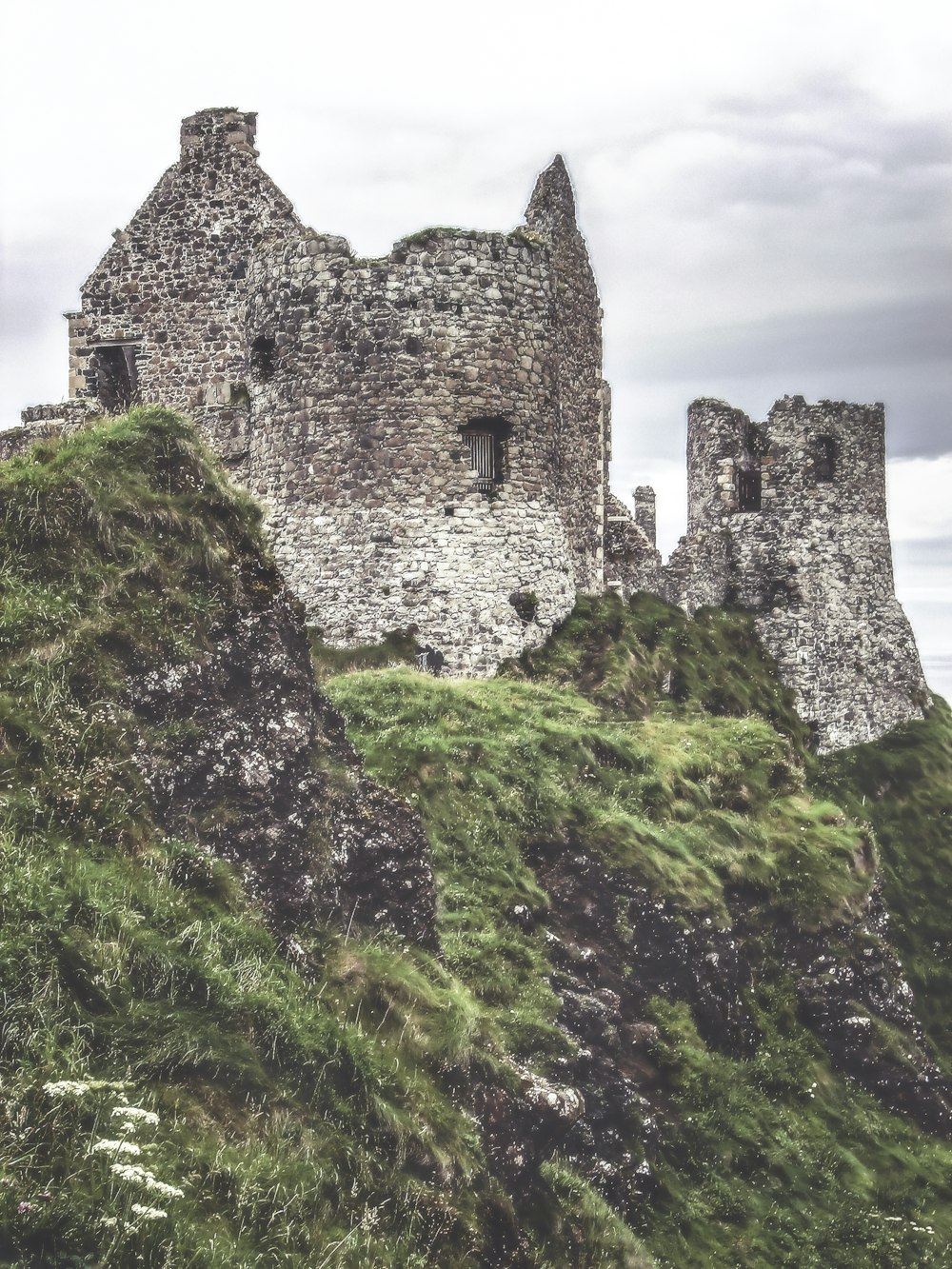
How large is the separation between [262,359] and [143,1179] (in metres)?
19.8

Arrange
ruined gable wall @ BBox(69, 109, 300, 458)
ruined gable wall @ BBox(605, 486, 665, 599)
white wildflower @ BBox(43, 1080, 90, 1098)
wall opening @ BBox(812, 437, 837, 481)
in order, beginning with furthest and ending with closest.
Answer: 1. wall opening @ BBox(812, 437, 837, 481)
2. ruined gable wall @ BBox(605, 486, 665, 599)
3. ruined gable wall @ BBox(69, 109, 300, 458)
4. white wildflower @ BBox(43, 1080, 90, 1098)

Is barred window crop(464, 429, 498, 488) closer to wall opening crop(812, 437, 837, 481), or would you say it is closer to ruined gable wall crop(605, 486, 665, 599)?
ruined gable wall crop(605, 486, 665, 599)

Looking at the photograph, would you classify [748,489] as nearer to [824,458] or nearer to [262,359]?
[824,458]

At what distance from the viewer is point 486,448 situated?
23484mm

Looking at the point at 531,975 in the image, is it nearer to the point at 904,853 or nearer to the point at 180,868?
the point at 180,868

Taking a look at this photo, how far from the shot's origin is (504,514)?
76.5ft

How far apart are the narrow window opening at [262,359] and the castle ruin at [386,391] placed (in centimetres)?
4

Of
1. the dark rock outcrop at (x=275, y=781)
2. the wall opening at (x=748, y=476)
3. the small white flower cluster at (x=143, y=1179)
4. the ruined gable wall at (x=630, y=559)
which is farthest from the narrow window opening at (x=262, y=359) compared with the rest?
the small white flower cluster at (x=143, y=1179)

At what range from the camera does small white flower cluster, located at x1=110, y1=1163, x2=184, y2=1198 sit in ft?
21.5

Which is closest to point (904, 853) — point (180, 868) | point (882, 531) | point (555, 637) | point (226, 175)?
point (882, 531)

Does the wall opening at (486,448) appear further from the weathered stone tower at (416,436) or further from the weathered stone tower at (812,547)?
the weathered stone tower at (812,547)

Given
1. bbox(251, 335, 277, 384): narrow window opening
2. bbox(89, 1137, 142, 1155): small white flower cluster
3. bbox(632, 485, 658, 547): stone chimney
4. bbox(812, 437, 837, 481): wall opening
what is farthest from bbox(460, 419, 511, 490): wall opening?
bbox(632, 485, 658, 547): stone chimney

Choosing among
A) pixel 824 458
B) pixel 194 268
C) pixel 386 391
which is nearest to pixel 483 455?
pixel 386 391

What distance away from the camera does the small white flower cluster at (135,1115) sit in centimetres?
691
